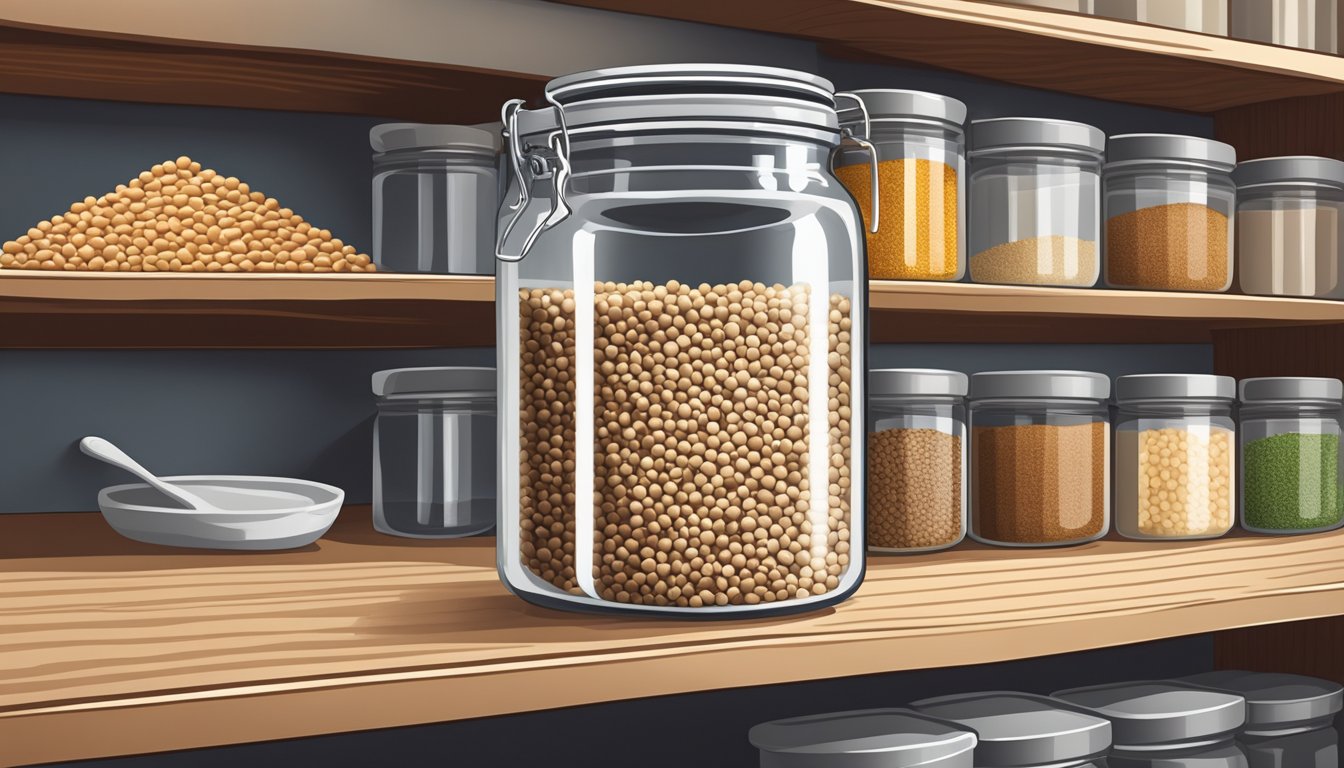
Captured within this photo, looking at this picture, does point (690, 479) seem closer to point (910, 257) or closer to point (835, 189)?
point (835, 189)

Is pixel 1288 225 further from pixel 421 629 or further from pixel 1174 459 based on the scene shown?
pixel 421 629

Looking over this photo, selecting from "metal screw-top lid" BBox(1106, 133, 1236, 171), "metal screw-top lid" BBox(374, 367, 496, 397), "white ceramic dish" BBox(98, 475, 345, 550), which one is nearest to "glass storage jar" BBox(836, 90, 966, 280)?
"metal screw-top lid" BBox(1106, 133, 1236, 171)

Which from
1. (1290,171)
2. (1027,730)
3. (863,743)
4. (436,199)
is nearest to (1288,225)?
(1290,171)

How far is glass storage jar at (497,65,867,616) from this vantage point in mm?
721

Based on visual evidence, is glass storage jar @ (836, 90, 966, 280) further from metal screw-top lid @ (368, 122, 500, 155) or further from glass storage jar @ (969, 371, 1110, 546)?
metal screw-top lid @ (368, 122, 500, 155)

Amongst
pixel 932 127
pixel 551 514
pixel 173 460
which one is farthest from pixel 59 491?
pixel 932 127

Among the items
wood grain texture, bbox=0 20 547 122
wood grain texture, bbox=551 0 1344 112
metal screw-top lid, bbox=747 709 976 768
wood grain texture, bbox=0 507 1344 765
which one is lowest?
metal screw-top lid, bbox=747 709 976 768

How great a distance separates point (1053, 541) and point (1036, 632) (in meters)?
0.27

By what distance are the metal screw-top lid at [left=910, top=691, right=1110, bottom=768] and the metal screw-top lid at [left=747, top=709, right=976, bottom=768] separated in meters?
0.04

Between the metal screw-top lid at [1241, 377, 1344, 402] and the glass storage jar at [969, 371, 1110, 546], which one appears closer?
the glass storage jar at [969, 371, 1110, 546]

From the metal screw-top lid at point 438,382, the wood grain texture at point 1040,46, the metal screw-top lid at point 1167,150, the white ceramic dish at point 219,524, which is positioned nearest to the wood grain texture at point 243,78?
the wood grain texture at point 1040,46

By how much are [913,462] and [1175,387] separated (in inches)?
11.4

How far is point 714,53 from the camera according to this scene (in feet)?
3.79

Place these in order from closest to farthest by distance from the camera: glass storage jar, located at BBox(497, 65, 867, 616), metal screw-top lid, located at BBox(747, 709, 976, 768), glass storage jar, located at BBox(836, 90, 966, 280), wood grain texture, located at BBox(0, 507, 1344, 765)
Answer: wood grain texture, located at BBox(0, 507, 1344, 765)
glass storage jar, located at BBox(497, 65, 867, 616)
metal screw-top lid, located at BBox(747, 709, 976, 768)
glass storage jar, located at BBox(836, 90, 966, 280)
